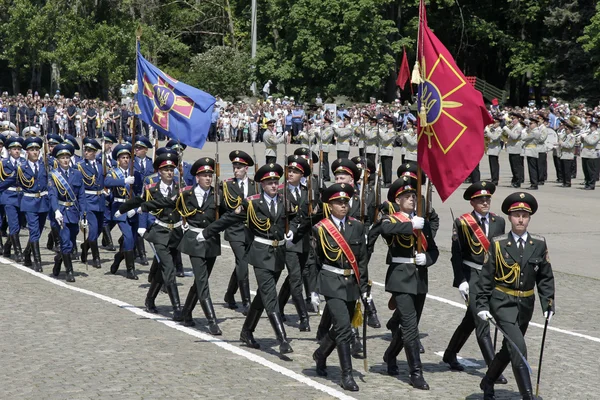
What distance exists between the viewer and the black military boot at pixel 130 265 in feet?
51.5

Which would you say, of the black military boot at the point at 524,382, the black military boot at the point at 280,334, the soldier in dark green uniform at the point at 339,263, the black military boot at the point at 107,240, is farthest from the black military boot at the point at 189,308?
the black military boot at the point at 107,240

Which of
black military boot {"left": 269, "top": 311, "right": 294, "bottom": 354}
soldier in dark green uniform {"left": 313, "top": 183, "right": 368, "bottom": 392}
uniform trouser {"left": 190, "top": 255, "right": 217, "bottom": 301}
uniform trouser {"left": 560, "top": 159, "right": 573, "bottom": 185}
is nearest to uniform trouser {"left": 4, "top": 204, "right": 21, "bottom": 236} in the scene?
uniform trouser {"left": 190, "top": 255, "right": 217, "bottom": 301}

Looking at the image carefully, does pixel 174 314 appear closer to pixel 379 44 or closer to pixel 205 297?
pixel 205 297

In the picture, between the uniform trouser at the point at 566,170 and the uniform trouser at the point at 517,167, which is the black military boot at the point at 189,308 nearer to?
the uniform trouser at the point at 517,167

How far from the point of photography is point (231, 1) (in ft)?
202

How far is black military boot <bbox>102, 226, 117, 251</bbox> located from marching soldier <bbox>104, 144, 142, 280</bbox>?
4.36 ft

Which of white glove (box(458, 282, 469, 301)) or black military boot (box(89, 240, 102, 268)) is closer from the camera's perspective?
white glove (box(458, 282, 469, 301))

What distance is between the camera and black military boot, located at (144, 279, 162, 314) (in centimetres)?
1333

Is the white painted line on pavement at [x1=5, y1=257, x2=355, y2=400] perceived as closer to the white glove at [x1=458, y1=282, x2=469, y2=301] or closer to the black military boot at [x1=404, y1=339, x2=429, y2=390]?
the black military boot at [x1=404, y1=339, x2=429, y2=390]

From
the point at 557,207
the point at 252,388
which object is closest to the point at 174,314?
the point at 252,388

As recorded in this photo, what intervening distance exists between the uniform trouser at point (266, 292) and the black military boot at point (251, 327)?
3 cm

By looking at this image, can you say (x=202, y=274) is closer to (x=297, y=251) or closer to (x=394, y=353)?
(x=297, y=251)

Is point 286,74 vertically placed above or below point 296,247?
above

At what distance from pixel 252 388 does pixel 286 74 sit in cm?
4154
